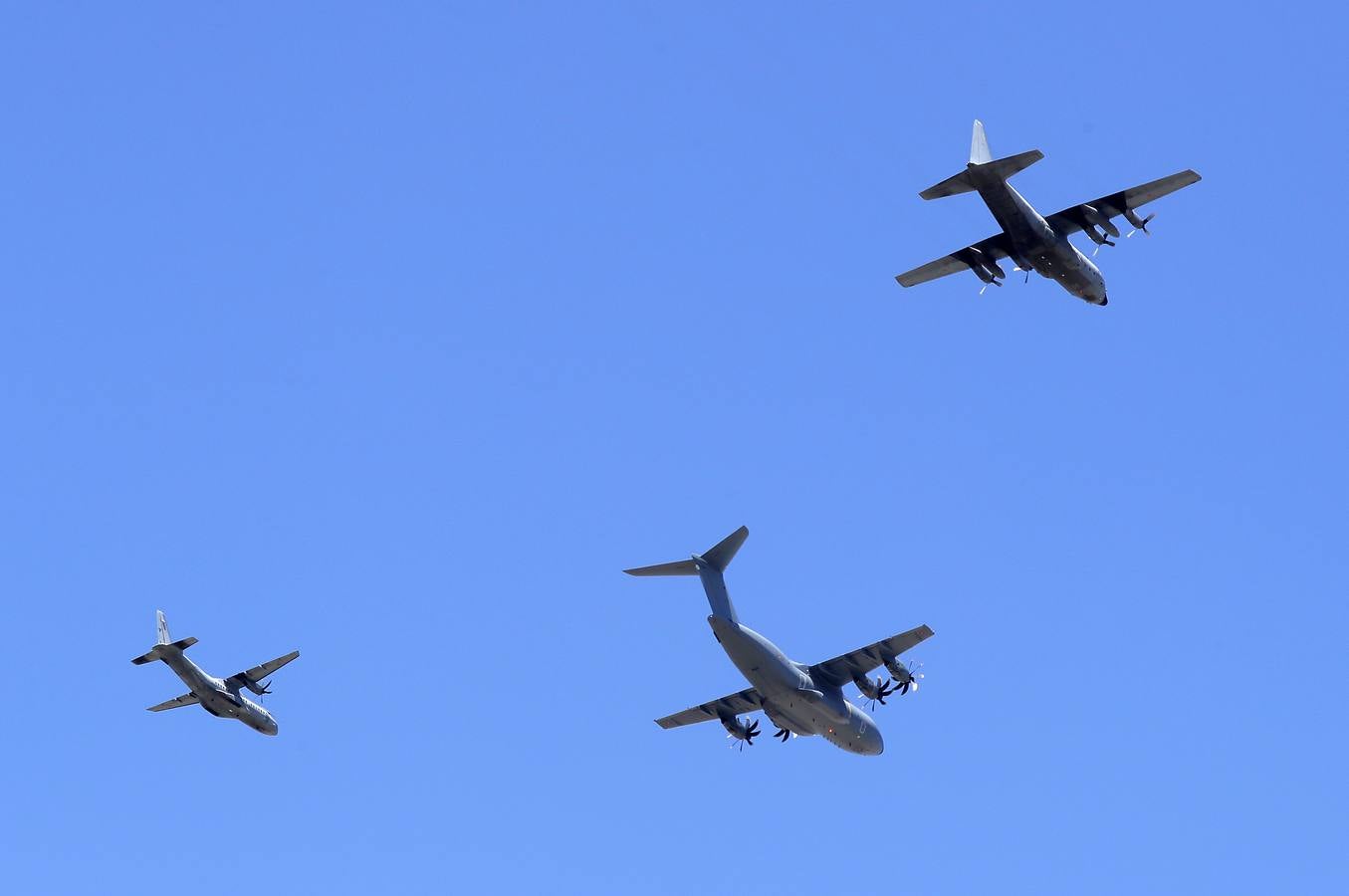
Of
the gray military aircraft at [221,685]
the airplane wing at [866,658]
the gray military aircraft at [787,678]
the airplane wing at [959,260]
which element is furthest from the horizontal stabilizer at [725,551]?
the gray military aircraft at [221,685]

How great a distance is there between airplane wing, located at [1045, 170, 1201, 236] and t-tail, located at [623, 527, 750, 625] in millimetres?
14273

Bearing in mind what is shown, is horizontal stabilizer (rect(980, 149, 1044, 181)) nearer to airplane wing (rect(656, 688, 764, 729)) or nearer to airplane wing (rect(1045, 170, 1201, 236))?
airplane wing (rect(1045, 170, 1201, 236))

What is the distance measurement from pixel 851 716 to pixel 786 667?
19.1 ft

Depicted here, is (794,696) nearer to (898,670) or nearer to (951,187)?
(898,670)

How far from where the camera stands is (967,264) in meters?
60.0

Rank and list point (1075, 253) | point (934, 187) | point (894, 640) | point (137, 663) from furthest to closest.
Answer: point (137, 663)
point (894, 640)
point (1075, 253)
point (934, 187)

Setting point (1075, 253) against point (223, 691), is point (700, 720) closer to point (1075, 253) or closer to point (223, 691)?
point (223, 691)

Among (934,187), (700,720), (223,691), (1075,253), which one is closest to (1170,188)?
(1075,253)

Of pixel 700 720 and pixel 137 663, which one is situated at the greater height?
pixel 137 663

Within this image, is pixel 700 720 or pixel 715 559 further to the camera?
pixel 700 720

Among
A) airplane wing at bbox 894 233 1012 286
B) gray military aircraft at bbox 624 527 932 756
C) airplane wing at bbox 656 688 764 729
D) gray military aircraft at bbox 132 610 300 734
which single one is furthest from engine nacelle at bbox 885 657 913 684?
gray military aircraft at bbox 132 610 300 734

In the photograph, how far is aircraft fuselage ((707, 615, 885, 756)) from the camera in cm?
5559

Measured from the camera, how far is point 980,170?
52.9 metres

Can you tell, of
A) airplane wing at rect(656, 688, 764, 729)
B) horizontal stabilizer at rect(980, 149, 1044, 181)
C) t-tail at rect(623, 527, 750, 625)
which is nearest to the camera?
horizontal stabilizer at rect(980, 149, 1044, 181)
